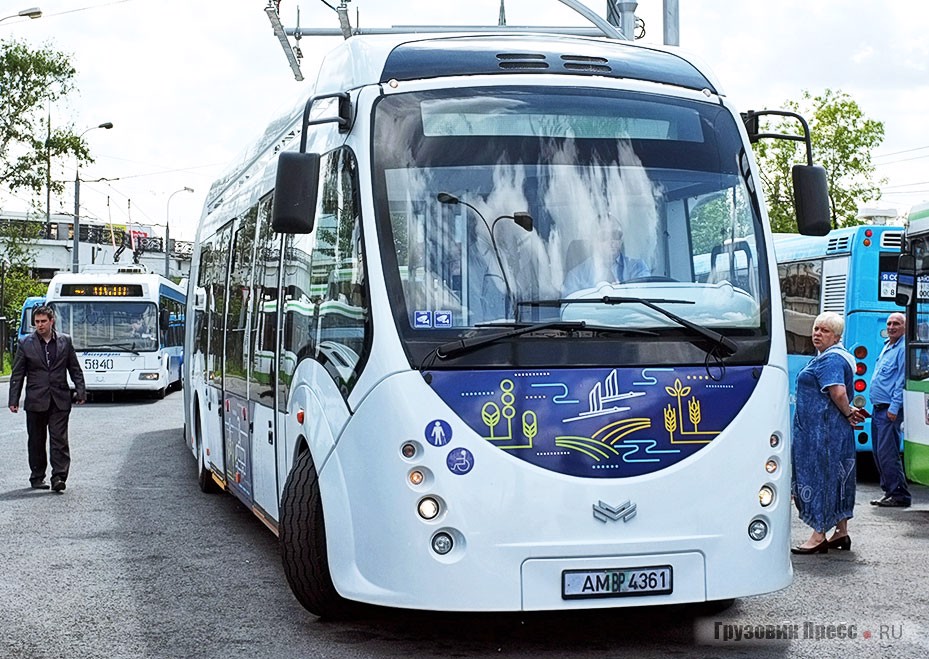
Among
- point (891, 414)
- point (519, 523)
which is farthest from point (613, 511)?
point (891, 414)

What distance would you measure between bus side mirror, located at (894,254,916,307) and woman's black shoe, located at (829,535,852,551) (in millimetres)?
3218

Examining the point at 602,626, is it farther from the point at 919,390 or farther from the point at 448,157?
the point at 919,390

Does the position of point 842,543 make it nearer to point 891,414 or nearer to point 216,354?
point 891,414

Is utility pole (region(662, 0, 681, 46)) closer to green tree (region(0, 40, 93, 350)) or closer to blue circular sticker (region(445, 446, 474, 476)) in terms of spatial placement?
blue circular sticker (region(445, 446, 474, 476))

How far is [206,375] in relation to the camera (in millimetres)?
13078

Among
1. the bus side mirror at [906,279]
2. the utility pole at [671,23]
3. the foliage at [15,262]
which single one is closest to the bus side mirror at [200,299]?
the utility pole at [671,23]

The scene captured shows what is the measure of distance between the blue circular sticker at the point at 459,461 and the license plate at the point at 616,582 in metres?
0.64

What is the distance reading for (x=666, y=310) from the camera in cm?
675

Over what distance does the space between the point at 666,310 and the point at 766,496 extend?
101cm

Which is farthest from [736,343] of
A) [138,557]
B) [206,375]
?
[206,375]

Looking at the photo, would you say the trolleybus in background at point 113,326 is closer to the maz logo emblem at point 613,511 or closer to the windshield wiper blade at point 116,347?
the windshield wiper blade at point 116,347

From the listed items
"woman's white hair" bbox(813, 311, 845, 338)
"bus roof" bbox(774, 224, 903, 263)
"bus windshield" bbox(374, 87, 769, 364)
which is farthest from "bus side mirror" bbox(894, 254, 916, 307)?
→ "bus windshield" bbox(374, 87, 769, 364)

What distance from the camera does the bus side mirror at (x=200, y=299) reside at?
14159 mm

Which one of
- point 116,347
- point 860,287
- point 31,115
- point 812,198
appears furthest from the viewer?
point 31,115
